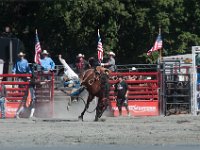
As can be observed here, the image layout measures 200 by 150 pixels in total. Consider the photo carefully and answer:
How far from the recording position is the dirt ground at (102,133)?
14576mm

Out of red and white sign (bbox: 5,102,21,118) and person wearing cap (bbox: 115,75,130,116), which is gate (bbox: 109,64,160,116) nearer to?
person wearing cap (bbox: 115,75,130,116)

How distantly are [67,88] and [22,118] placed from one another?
214cm

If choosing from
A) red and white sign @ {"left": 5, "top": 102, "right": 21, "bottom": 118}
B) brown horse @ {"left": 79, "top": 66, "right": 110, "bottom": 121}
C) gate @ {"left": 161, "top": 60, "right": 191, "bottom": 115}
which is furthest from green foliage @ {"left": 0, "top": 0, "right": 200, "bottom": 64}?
brown horse @ {"left": 79, "top": 66, "right": 110, "bottom": 121}

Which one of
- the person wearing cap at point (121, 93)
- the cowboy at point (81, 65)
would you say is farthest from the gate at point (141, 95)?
the cowboy at point (81, 65)

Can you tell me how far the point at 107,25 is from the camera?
4462cm

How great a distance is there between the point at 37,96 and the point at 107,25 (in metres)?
20.8

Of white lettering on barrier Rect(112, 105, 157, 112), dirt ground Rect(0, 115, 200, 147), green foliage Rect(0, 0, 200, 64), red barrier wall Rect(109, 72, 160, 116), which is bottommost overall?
dirt ground Rect(0, 115, 200, 147)

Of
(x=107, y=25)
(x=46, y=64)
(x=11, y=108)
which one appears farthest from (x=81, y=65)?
(x=107, y=25)

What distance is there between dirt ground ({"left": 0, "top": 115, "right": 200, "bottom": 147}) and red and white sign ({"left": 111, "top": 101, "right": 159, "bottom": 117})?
361 cm

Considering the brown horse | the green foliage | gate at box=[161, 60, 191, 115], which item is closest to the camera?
the brown horse

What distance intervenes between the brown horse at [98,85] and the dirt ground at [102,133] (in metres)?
0.69

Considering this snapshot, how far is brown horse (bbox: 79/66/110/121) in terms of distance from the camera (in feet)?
69.1

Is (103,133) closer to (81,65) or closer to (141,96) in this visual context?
(81,65)

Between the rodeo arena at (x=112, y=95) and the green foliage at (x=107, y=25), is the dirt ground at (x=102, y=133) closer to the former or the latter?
the rodeo arena at (x=112, y=95)
